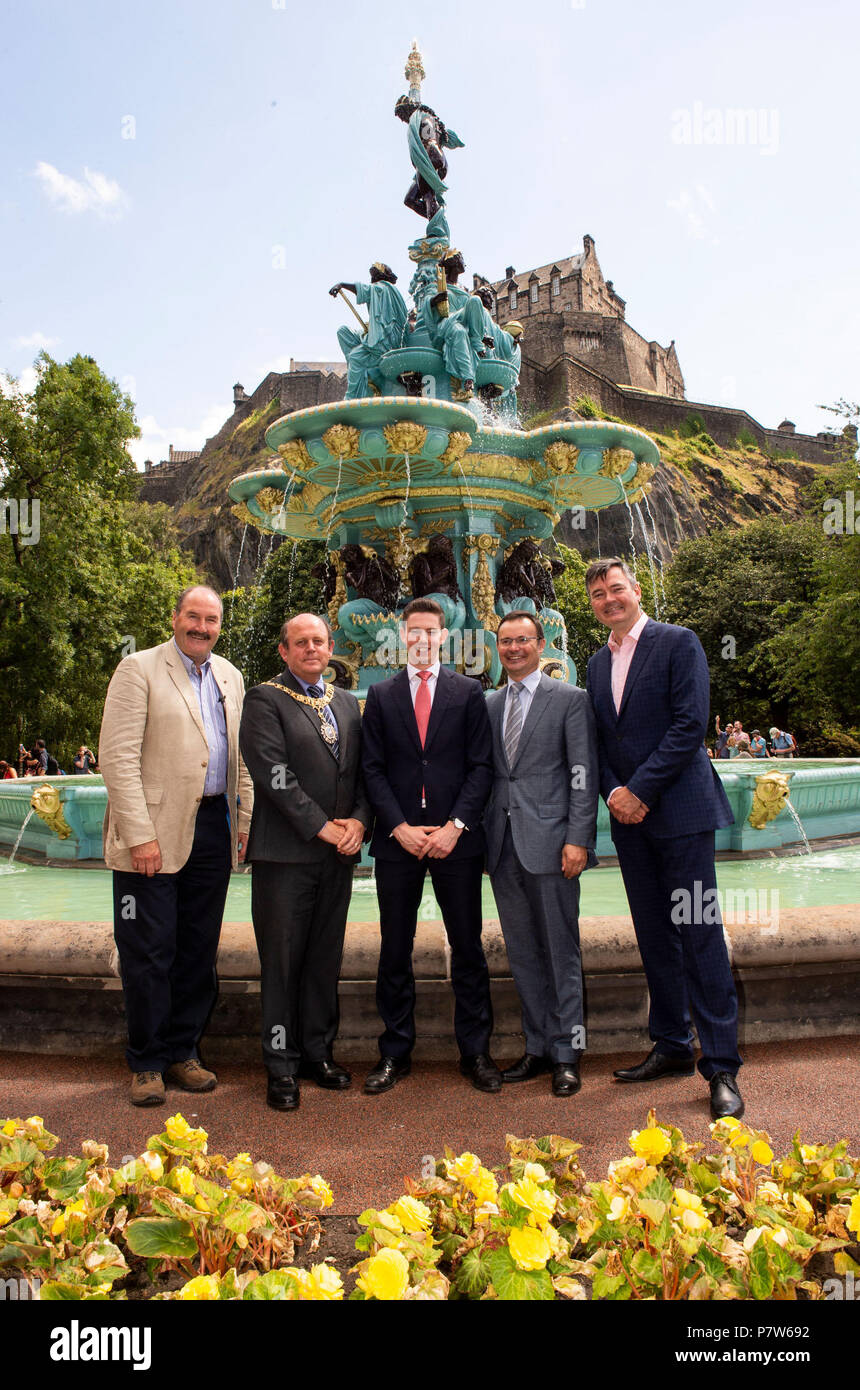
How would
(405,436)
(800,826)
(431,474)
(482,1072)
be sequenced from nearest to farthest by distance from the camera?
(482,1072)
(800,826)
(405,436)
(431,474)

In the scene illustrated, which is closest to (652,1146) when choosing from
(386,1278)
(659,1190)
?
(659,1190)

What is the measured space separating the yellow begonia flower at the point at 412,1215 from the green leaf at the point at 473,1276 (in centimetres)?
12

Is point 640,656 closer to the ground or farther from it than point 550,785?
farther from it

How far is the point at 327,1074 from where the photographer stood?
363 cm

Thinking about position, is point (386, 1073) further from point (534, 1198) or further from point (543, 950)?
point (534, 1198)

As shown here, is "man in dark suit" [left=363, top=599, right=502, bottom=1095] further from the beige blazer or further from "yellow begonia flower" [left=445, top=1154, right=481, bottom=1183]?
"yellow begonia flower" [left=445, top=1154, right=481, bottom=1183]

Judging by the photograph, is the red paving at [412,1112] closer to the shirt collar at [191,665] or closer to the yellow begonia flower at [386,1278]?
the yellow begonia flower at [386,1278]

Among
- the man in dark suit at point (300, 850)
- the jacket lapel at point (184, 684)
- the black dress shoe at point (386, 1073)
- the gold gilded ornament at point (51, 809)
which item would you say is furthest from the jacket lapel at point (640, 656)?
the gold gilded ornament at point (51, 809)

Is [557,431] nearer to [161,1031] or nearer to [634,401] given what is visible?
[161,1031]

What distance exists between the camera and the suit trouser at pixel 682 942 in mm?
3482

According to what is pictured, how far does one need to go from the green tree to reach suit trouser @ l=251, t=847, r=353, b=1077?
21.4m

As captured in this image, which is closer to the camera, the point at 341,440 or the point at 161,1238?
the point at 161,1238

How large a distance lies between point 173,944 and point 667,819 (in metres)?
2.13
